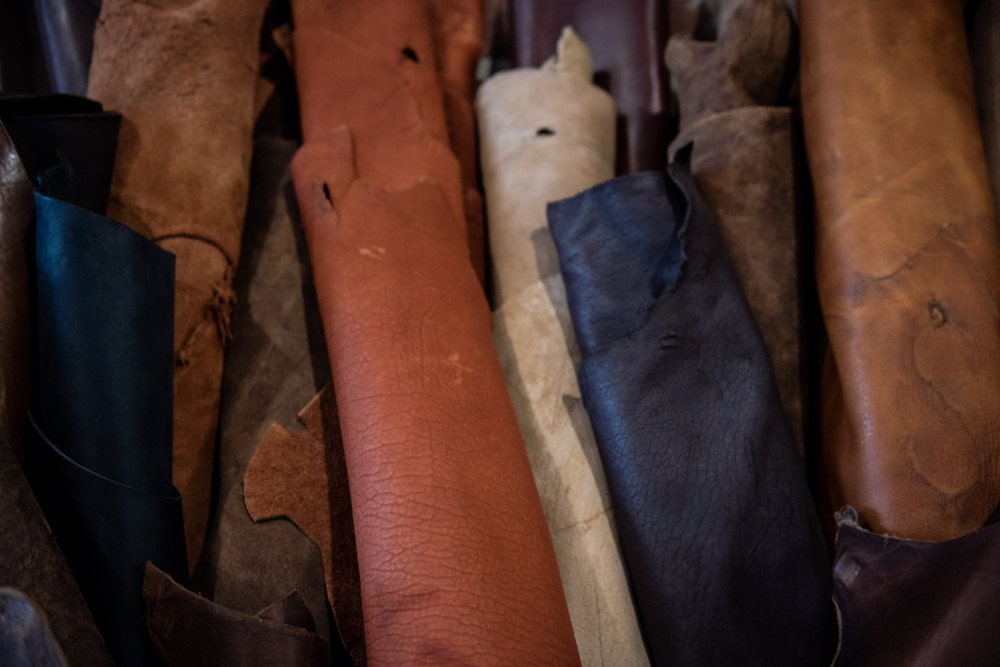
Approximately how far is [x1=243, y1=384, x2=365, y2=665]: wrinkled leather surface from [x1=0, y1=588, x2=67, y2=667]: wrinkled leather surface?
41 centimetres

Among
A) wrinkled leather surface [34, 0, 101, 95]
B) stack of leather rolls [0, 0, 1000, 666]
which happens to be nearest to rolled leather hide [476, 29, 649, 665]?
stack of leather rolls [0, 0, 1000, 666]

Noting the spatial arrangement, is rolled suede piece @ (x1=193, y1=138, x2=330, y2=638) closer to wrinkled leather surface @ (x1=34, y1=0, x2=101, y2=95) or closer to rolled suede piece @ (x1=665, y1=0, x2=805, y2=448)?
wrinkled leather surface @ (x1=34, y1=0, x2=101, y2=95)

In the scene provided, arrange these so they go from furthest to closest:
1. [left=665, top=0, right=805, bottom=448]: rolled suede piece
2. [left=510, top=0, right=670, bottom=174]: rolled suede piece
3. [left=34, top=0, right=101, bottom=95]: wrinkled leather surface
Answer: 1. [left=510, top=0, right=670, bottom=174]: rolled suede piece
2. [left=34, top=0, right=101, bottom=95]: wrinkled leather surface
3. [left=665, top=0, right=805, bottom=448]: rolled suede piece

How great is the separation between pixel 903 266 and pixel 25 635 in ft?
3.99

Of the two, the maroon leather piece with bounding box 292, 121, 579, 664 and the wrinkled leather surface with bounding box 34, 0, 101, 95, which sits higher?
the wrinkled leather surface with bounding box 34, 0, 101, 95

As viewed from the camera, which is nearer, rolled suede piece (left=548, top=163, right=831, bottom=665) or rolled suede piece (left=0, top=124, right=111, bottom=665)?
rolled suede piece (left=0, top=124, right=111, bottom=665)

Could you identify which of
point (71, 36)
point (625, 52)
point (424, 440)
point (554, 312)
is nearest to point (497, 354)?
point (554, 312)

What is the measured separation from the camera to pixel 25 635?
0.63 m

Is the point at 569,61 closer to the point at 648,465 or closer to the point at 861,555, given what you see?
the point at 648,465

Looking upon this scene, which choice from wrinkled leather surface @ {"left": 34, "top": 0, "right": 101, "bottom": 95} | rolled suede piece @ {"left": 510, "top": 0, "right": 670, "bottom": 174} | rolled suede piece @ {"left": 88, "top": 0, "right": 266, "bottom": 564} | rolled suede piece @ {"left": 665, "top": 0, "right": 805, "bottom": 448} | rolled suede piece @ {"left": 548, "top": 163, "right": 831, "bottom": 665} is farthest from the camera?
rolled suede piece @ {"left": 510, "top": 0, "right": 670, "bottom": 174}

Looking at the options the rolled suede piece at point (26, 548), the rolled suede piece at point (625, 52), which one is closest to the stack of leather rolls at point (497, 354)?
the rolled suede piece at point (26, 548)

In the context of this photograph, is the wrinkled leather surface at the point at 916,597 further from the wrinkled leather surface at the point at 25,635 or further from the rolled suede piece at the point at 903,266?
the wrinkled leather surface at the point at 25,635

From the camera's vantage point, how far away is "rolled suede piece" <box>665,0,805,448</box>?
1.20 meters

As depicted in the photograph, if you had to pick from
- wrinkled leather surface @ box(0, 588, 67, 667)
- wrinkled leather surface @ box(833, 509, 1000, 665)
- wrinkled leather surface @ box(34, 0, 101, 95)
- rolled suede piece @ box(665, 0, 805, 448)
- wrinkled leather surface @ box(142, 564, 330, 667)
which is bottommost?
wrinkled leather surface @ box(833, 509, 1000, 665)
